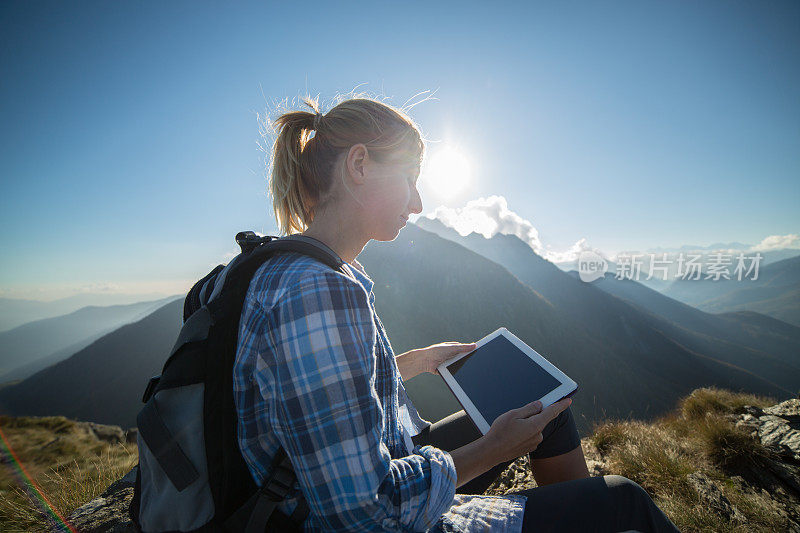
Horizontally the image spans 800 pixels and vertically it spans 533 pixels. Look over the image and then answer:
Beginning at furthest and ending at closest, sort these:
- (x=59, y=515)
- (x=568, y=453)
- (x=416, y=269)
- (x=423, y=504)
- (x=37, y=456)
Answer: (x=416, y=269), (x=37, y=456), (x=59, y=515), (x=568, y=453), (x=423, y=504)

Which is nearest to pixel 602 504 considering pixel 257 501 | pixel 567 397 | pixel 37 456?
pixel 567 397

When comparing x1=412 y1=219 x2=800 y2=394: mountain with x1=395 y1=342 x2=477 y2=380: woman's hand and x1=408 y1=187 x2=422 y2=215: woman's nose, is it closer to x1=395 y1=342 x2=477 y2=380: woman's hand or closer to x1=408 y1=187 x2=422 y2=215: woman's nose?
x1=395 y1=342 x2=477 y2=380: woman's hand

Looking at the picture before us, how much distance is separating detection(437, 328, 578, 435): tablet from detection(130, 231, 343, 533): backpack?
4.27ft

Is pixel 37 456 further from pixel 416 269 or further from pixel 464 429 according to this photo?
pixel 416 269

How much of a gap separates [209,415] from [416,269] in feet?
242

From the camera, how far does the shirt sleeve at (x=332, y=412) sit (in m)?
1.06

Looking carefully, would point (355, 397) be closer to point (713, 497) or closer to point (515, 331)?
point (713, 497)

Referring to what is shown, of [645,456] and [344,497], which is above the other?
[344,497]

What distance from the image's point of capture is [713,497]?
3326mm

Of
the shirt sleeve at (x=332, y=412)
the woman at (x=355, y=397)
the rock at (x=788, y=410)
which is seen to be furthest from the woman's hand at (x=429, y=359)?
the rock at (x=788, y=410)

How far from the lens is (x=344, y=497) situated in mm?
1058

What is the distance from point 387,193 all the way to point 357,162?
0.25 m

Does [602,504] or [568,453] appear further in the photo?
[568,453]

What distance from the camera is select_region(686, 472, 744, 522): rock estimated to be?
3.16 m
